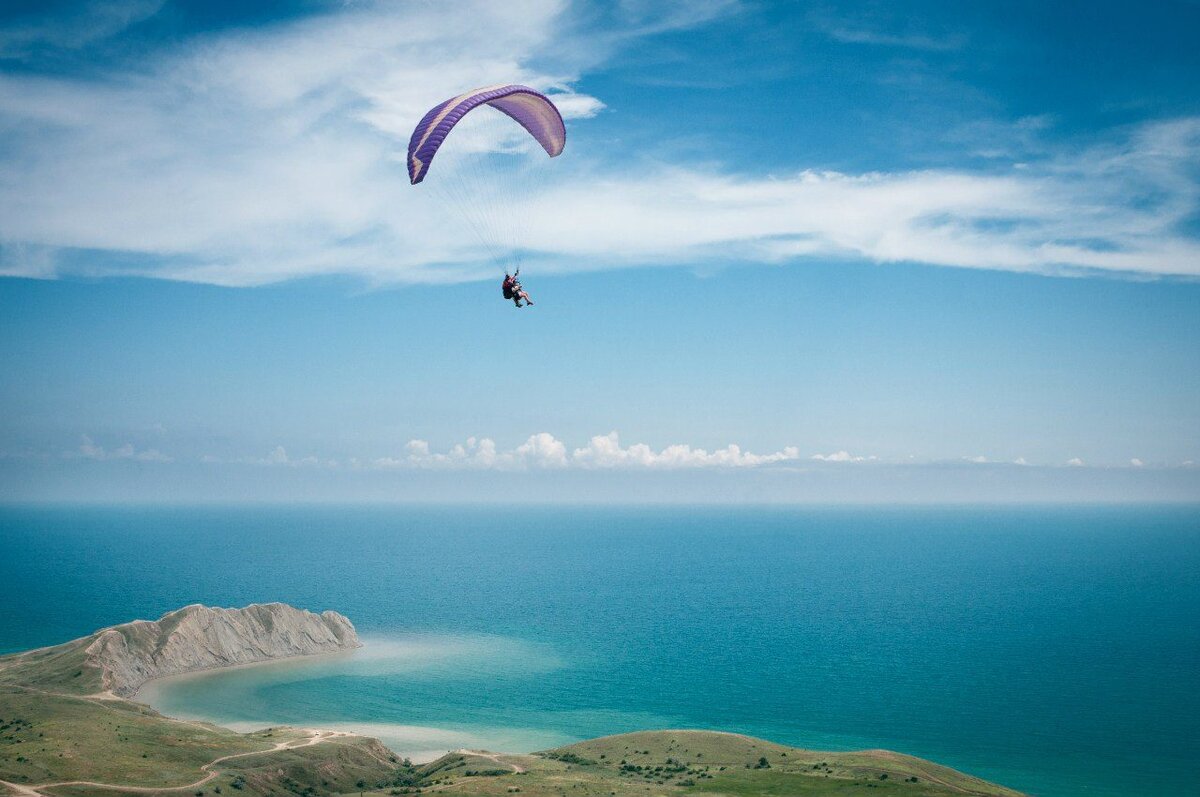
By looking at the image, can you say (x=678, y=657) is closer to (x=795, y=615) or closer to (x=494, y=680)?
(x=494, y=680)

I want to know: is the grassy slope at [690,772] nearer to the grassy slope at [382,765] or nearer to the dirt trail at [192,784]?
the grassy slope at [382,765]

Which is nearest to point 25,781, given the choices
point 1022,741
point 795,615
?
point 1022,741

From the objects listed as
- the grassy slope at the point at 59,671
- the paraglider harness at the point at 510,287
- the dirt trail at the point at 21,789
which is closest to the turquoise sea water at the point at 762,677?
the grassy slope at the point at 59,671

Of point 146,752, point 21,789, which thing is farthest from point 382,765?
point 21,789

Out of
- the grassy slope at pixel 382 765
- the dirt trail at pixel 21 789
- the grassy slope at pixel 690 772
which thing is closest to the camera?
the dirt trail at pixel 21 789

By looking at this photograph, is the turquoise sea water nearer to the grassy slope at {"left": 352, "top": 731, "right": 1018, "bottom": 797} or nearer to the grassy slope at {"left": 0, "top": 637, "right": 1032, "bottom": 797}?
the grassy slope at {"left": 0, "top": 637, "right": 1032, "bottom": 797}

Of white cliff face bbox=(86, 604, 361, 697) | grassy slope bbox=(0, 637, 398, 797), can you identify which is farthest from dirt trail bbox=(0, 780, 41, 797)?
white cliff face bbox=(86, 604, 361, 697)
